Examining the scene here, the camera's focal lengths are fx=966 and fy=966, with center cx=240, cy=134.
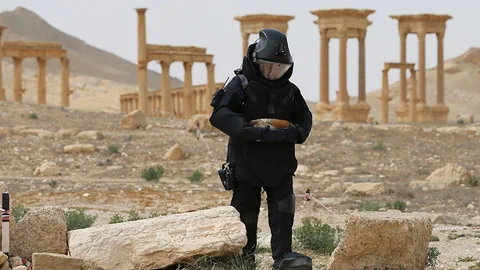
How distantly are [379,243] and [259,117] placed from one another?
5.54 ft

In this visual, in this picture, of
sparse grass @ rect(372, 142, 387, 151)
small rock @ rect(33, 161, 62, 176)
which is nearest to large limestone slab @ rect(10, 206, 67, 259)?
small rock @ rect(33, 161, 62, 176)

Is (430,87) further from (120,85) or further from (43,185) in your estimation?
(43,185)

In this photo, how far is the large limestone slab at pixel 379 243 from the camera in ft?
29.2

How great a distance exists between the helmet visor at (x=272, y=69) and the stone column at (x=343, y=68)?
131 ft

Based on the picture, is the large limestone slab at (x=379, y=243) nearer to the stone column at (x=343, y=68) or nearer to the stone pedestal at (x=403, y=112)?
the stone column at (x=343, y=68)

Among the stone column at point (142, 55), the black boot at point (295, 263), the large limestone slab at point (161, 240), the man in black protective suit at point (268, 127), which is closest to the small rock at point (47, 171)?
the large limestone slab at point (161, 240)

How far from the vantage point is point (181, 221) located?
8.83 meters

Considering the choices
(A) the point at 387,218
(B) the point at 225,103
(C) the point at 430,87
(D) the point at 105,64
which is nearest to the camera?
(B) the point at 225,103

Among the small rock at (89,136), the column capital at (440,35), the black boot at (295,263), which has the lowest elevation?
the small rock at (89,136)

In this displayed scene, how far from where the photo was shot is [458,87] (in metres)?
89.9

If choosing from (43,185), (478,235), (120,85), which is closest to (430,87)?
(120,85)

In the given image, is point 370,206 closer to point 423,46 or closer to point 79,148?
point 79,148

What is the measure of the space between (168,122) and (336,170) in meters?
14.5

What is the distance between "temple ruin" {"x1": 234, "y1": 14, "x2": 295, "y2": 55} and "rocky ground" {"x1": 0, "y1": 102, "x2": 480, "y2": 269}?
11189 mm
